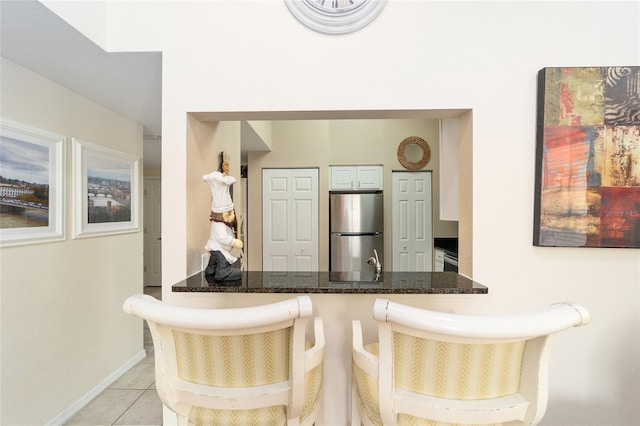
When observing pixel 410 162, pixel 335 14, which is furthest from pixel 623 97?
pixel 410 162

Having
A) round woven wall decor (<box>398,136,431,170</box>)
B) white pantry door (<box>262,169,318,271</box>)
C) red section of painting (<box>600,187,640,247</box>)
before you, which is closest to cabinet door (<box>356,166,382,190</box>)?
round woven wall decor (<box>398,136,431,170</box>)

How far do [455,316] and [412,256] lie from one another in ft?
12.1

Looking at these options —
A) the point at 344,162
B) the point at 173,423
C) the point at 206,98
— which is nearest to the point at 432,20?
the point at 206,98

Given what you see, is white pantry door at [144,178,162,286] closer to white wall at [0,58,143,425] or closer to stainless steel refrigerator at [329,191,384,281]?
white wall at [0,58,143,425]

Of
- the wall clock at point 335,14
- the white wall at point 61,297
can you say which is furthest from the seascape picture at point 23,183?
the wall clock at point 335,14

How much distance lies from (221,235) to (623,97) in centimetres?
186

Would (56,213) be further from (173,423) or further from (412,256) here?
(412,256)

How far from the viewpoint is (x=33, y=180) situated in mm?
1703

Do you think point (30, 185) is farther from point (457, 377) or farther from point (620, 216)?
point (620, 216)

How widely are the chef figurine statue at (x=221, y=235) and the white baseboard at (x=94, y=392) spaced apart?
162cm

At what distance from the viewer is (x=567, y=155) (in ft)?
4.30

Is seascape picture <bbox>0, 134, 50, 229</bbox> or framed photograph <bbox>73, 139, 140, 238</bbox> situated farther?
framed photograph <bbox>73, 139, 140, 238</bbox>

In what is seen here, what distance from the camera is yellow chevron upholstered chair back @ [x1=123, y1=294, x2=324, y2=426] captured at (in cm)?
84

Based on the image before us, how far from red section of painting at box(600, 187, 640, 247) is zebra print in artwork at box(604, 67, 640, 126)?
30 centimetres
